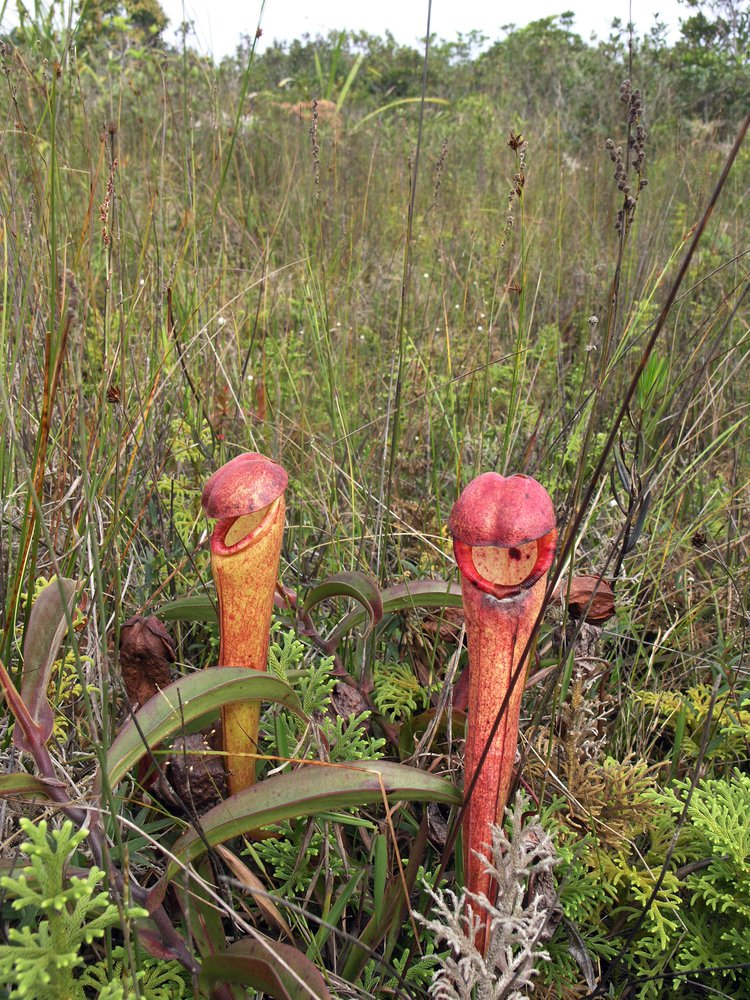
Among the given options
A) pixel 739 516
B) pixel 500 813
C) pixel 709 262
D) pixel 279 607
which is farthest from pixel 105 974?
pixel 709 262

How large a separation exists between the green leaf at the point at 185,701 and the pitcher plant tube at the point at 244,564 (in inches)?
4.7

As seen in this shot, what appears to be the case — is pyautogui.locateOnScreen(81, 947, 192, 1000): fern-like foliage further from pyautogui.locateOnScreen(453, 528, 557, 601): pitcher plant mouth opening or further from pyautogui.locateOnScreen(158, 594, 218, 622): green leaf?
pyautogui.locateOnScreen(453, 528, 557, 601): pitcher plant mouth opening

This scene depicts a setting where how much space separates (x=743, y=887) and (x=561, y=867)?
294 millimetres

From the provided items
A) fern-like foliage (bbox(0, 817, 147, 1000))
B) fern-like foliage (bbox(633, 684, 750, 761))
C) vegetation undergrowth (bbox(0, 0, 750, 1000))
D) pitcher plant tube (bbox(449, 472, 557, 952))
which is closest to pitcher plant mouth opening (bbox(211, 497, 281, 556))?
vegetation undergrowth (bbox(0, 0, 750, 1000))

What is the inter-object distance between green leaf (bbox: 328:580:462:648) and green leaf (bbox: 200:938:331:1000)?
633 millimetres

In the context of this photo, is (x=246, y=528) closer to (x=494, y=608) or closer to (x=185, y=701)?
(x=185, y=701)

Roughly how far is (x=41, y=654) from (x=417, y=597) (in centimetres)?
71

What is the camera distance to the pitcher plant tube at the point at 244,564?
3.84 feet

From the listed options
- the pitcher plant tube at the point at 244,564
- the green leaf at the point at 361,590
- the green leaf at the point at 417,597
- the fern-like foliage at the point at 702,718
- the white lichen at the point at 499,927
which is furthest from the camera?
the fern-like foliage at the point at 702,718

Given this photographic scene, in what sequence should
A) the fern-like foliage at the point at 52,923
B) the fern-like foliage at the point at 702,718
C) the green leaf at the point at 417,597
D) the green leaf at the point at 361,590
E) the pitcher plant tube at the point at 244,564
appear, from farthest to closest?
1. the fern-like foliage at the point at 702,718
2. the green leaf at the point at 417,597
3. the green leaf at the point at 361,590
4. the pitcher plant tube at the point at 244,564
5. the fern-like foliage at the point at 52,923

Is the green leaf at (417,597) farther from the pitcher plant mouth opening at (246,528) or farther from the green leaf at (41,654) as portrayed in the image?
the green leaf at (41,654)

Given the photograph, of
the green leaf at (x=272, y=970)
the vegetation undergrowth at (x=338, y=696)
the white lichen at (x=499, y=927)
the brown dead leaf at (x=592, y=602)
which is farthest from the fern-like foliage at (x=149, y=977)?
the brown dead leaf at (x=592, y=602)

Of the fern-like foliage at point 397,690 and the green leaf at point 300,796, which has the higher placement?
the green leaf at point 300,796

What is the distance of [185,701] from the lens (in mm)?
1067
